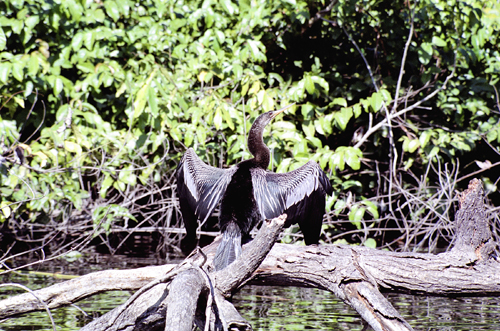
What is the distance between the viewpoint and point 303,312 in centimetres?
407

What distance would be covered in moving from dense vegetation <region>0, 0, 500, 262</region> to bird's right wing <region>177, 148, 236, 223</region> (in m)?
1.15

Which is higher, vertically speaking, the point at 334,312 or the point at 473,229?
the point at 473,229

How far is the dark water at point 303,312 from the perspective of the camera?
3.67m

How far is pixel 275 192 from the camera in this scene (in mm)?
3584

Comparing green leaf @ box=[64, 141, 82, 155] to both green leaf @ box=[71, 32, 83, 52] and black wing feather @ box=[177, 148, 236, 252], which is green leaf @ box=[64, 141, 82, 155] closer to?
green leaf @ box=[71, 32, 83, 52]

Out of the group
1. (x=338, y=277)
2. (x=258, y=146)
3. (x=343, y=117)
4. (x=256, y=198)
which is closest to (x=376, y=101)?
(x=343, y=117)

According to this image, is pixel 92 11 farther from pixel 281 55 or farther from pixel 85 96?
pixel 281 55

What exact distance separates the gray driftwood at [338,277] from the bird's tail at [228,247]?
0.20m

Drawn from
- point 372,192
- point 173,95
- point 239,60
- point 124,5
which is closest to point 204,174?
point 173,95

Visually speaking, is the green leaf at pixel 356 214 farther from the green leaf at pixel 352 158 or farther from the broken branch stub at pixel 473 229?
the broken branch stub at pixel 473 229

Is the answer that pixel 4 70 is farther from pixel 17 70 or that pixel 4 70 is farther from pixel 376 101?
pixel 376 101

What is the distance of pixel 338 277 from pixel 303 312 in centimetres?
146

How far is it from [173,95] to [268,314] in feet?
8.36

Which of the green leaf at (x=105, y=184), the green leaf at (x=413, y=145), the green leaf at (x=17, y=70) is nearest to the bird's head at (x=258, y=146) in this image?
the green leaf at (x=105, y=184)
